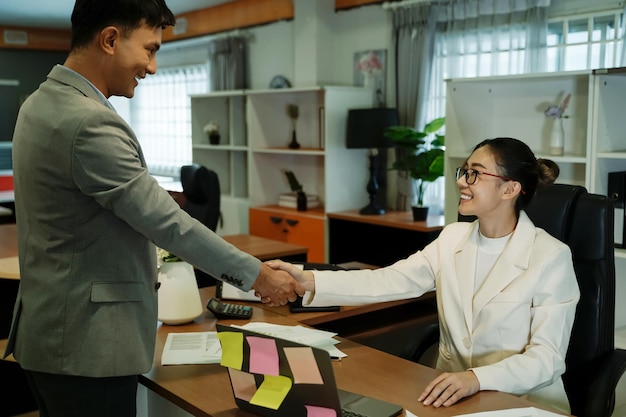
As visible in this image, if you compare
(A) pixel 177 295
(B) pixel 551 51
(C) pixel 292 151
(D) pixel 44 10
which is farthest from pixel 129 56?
(D) pixel 44 10

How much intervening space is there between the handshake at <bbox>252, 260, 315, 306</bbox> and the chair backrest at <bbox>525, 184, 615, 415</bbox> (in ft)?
2.68

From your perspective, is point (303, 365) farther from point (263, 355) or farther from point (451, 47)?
point (451, 47)

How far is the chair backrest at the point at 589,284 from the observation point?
2.07m

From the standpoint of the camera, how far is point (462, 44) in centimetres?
474

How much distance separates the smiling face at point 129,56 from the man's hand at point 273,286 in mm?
571

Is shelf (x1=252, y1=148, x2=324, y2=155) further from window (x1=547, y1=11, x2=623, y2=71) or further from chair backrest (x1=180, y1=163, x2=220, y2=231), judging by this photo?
window (x1=547, y1=11, x2=623, y2=71)

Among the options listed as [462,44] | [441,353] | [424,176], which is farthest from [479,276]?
[462,44]

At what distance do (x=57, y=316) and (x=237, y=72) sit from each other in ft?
18.0

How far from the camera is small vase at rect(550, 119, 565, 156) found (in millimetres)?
3664

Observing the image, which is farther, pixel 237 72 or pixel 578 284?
pixel 237 72

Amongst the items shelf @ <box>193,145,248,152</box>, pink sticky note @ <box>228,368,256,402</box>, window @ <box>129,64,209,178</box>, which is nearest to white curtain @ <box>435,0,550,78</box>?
shelf @ <box>193,145,248,152</box>

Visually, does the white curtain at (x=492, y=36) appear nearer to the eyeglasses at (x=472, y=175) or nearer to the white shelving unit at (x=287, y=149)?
the white shelving unit at (x=287, y=149)

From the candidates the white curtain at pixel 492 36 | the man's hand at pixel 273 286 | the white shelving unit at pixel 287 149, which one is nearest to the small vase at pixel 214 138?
the white shelving unit at pixel 287 149

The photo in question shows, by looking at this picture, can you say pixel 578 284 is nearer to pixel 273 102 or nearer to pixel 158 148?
pixel 273 102
